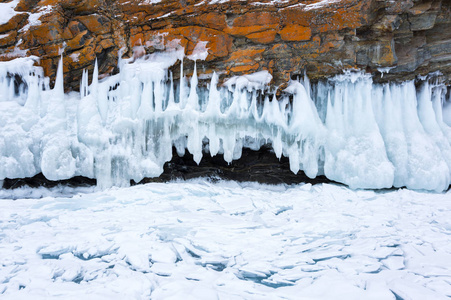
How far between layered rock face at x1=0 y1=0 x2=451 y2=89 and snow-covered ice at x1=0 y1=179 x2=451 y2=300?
3.59 m

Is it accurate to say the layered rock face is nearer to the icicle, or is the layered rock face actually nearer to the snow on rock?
the snow on rock

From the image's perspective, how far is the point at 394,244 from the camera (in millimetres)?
4594

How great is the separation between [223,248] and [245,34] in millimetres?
5634

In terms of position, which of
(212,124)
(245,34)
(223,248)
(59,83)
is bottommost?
(223,248)

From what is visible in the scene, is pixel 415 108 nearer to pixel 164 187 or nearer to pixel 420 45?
pixel 420 45

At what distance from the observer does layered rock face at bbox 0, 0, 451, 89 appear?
7742 mm

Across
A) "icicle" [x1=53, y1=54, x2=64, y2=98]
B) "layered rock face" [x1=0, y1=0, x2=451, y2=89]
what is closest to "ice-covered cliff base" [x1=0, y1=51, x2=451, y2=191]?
"icicle" [x1=53, y1=54, x2=64, y2=98]

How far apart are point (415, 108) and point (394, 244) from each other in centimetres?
554

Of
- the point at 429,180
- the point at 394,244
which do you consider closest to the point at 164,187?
the point at 394,244

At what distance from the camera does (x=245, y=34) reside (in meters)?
8.05

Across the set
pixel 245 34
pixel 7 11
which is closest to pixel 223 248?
pixel 245 34

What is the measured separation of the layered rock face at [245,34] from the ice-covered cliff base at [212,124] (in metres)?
0.39

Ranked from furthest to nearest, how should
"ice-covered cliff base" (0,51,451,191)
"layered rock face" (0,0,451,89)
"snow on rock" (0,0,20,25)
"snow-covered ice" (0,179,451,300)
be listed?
"snow on rock" (0,0,20,25) < "ice-covered cliff base" (0,51,451,191) < "layered rock face" (0,0,451,89) < "snow-covered ice" (0,179,451,300)

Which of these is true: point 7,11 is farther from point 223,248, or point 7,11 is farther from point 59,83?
point 223,248
